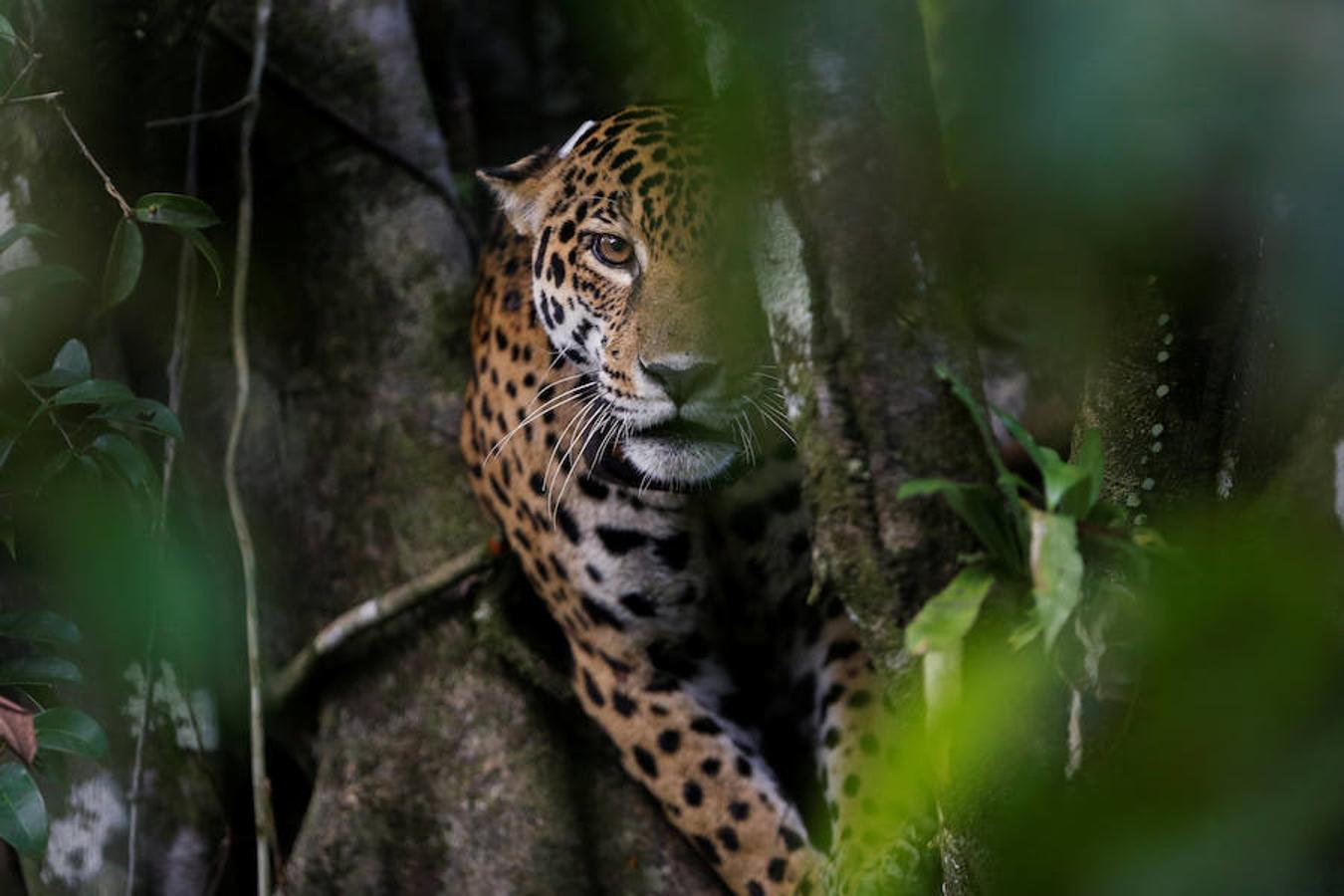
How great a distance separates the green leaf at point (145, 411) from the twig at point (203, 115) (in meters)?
1.02

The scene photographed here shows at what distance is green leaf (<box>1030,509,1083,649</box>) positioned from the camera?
1.55 m

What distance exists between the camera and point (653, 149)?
341 centimetres

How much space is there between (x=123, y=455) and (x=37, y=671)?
0.50m

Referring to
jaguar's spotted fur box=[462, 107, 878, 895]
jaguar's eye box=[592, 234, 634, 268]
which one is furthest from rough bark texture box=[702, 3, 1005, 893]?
jaguar's eye box=[592, 234, 634, 268]

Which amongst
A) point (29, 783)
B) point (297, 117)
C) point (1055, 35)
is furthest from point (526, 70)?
point (1055, 35)

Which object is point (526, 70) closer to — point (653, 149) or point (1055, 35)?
point (653, 149)

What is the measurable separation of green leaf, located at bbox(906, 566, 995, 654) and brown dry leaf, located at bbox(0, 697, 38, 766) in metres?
1.79

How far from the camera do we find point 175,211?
3.11 metres

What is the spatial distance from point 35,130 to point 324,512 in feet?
4.59

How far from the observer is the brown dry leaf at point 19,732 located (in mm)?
2689

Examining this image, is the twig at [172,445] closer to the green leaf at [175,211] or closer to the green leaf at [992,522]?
the green leaf at [175,211]

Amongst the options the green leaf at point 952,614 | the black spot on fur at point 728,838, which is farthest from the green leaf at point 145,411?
the green leaf at point 952,614

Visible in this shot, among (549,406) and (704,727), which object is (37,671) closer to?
(549,406)

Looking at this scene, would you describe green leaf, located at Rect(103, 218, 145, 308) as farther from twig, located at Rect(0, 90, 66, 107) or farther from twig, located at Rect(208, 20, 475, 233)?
twig, located at Rect(208, 20, 475, 233)
